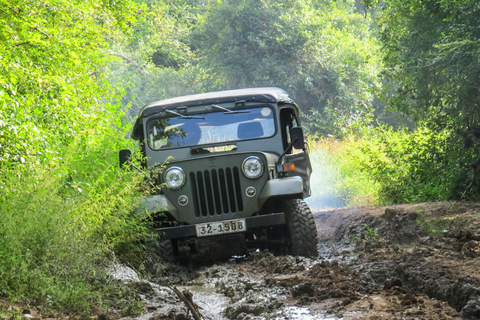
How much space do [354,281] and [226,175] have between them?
2.58 m

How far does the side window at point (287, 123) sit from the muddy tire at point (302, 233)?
1042 millimetres

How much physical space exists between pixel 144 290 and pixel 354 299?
77.7 inches

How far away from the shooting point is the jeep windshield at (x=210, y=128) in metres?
8.16

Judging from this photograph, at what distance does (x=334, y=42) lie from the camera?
87.5 feet

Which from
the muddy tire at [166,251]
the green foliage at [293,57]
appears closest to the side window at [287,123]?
the muddy tire at [166,251]

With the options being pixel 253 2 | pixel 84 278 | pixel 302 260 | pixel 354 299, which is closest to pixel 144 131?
pixel 302 260

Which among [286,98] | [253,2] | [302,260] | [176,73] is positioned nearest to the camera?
[302,260]

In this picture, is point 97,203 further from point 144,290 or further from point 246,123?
point 246,123

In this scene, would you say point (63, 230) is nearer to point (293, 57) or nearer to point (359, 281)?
point (359, 281)

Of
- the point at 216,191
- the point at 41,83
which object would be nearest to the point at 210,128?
the point at 216,191

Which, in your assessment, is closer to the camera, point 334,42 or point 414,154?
point 414,154

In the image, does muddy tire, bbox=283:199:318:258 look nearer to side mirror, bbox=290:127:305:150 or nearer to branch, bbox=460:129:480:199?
side mirror, bbox=290:127:305:150

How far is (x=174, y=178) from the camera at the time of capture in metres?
7.57

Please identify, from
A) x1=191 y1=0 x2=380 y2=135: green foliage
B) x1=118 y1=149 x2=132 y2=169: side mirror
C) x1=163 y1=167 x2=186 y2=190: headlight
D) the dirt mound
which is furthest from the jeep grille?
x1=191 y1=0 x2=380 y2=135: green foliage
